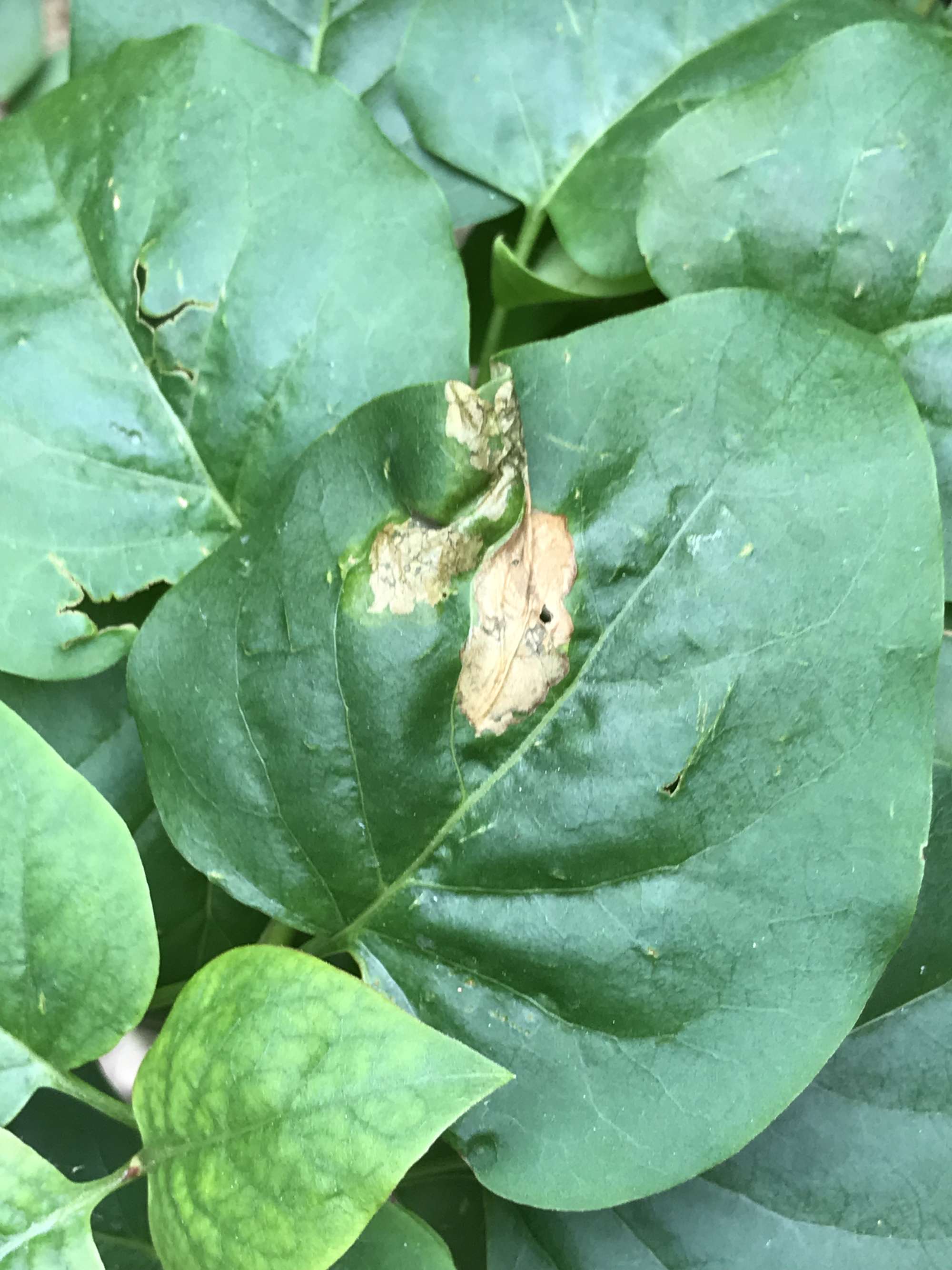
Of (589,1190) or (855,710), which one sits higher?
(855,710)

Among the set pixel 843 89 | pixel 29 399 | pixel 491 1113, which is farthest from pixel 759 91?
pixel 491 1113

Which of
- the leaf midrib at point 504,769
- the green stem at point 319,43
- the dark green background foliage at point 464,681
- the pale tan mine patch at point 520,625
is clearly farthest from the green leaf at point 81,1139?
the green stem at point 319,43

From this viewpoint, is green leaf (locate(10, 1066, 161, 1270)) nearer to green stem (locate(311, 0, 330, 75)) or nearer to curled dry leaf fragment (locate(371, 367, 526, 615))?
curled dry leaf fragment (locate(371, 367, 526, 615))

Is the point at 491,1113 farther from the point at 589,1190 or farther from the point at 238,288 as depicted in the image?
the point at 238,288

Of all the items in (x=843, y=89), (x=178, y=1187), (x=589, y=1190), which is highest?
(x=843, y=89)

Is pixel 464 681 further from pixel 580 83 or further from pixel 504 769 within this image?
pixel 580 83

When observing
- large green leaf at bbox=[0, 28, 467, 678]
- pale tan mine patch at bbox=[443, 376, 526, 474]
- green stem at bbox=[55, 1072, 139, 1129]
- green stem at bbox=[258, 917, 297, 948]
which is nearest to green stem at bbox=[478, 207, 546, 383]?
large green leaf at bbox=[0, 28, 467, 678]

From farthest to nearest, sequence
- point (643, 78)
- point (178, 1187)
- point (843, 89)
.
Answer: point (643, 78) → point (843, 89) → point (178, 1187)
